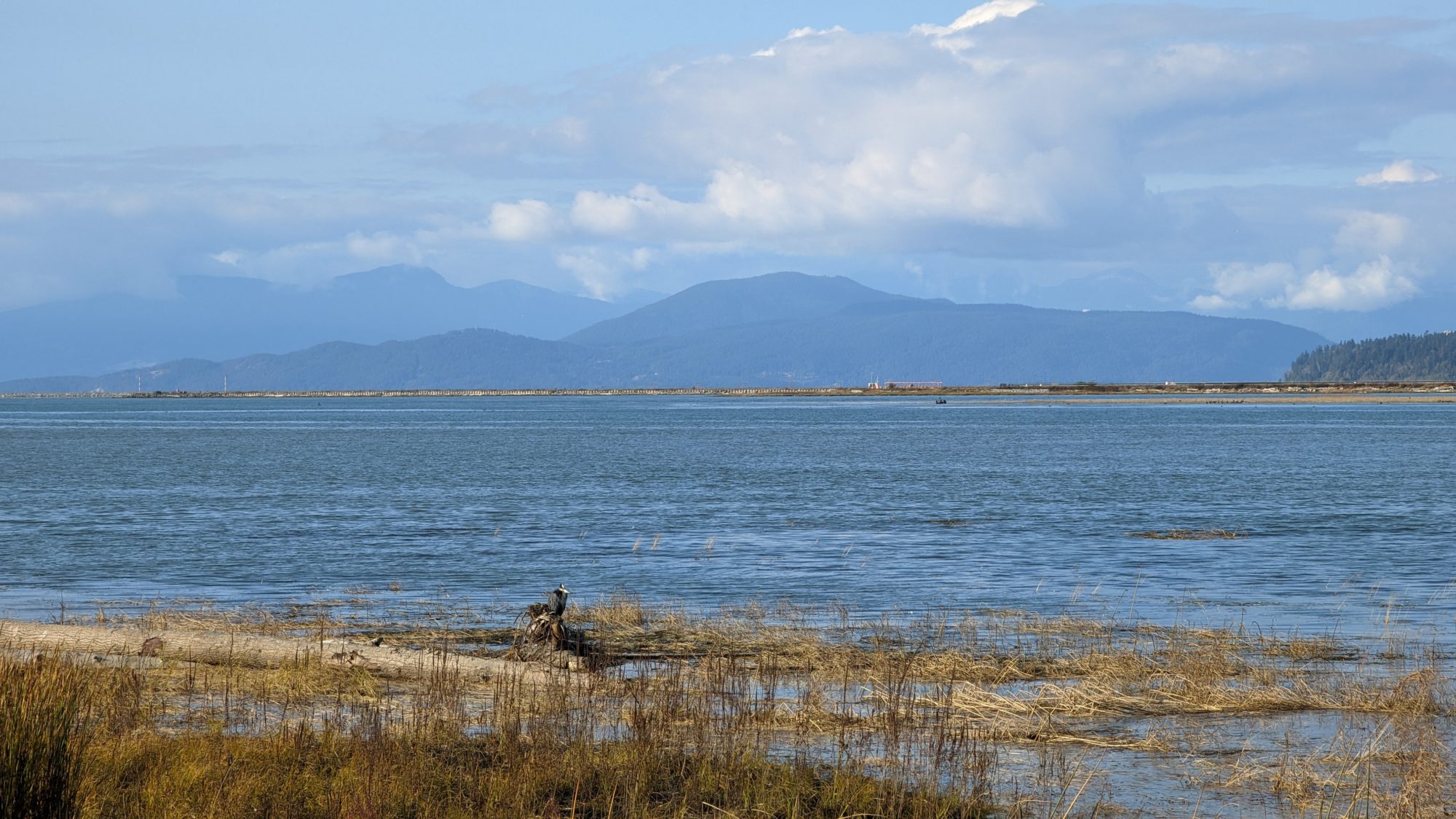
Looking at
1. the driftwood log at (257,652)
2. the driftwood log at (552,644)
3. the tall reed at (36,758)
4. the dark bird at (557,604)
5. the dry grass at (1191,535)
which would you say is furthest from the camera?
the dry grass at (1191,535)

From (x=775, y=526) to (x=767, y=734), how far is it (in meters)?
31.0

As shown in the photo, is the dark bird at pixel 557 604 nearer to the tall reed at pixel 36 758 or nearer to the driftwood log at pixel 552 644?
the driftwood log at pixel 552 644

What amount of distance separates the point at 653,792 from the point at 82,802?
4679 mm

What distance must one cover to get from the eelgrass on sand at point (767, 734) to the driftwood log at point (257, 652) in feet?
1.10

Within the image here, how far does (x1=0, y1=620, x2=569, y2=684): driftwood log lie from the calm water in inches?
307

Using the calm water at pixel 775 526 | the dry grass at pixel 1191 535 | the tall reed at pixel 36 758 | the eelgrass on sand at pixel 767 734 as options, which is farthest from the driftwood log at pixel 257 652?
the dry grass at pixel 1191 535

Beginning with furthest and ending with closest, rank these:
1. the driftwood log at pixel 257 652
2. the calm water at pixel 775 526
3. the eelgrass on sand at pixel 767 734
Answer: the calm water at pixel 775 526 < the driftwood log at pixel 257 652 < the eelgrass on sand at pixel 767 734

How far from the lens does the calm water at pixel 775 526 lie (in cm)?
3017

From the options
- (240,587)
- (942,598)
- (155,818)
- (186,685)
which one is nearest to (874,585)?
(942,598)

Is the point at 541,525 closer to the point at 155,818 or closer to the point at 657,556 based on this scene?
the point at 657,556

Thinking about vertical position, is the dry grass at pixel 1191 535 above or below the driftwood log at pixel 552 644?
below

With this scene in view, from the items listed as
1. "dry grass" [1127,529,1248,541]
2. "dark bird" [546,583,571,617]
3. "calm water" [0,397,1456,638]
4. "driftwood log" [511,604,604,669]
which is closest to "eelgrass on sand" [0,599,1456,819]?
"driftwood log" [511,604,604,669]

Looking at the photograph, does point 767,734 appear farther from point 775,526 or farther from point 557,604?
point 775,526

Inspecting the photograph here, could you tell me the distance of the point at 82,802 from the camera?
10555 millimetres
